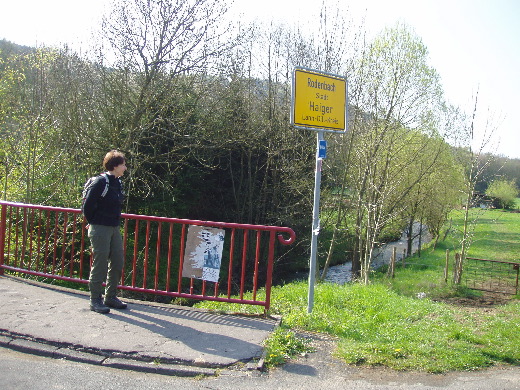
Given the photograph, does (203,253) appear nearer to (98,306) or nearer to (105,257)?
(105,257)

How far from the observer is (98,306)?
17.2 feet

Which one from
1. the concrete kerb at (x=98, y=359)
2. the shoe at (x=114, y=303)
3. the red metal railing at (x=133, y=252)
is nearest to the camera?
the concrete kerb at (x=98, y=359)

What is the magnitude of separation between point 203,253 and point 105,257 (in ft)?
3.88

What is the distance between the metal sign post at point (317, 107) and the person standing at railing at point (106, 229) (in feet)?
7.44

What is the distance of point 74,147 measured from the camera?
1473 cm

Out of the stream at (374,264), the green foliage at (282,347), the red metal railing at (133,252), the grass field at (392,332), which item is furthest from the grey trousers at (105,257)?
the stream at (374,264)

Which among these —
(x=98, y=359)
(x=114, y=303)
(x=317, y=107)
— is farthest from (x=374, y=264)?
(x=98, y=359)

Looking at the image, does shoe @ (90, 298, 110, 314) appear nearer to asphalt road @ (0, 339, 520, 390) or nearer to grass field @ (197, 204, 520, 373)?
asphalt road @ (0, 339, 520, 390)

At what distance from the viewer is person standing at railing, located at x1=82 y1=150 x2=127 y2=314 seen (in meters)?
5.05

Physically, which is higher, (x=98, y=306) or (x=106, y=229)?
(x=106, y=229)

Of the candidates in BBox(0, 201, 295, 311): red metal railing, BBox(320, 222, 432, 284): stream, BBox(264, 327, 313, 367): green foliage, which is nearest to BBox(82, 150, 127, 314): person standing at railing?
BBox(0, 201, 295, 311): red metal railing

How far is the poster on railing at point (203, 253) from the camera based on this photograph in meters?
5.58

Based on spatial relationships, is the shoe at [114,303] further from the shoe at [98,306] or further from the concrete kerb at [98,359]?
the concrete kerb at [98,359]

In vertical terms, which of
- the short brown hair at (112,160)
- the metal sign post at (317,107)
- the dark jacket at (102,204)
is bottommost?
the dark jacket at (102,204)
